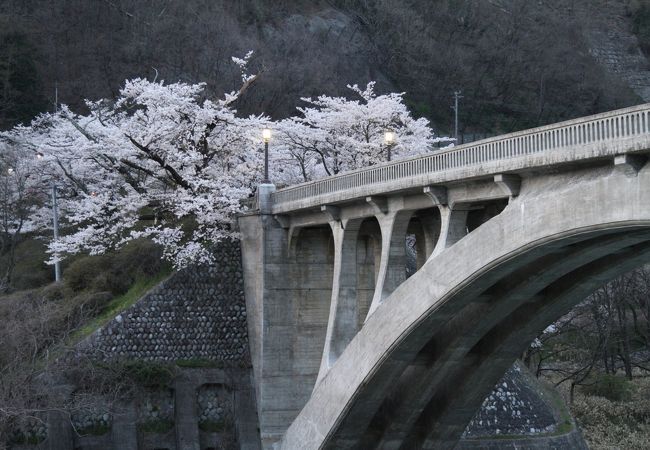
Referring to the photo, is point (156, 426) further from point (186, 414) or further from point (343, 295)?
point (343, 295)

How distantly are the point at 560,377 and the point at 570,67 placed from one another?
114 feet

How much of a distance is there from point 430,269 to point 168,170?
14350mm

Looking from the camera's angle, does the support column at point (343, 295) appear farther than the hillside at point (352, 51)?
No

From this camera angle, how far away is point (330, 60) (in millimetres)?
57531

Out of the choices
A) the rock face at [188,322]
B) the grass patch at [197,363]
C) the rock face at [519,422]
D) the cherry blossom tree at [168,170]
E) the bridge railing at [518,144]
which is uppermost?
the cherry blossom tree at [168,170]

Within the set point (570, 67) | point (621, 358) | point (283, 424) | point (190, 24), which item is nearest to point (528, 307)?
point (283, 424)

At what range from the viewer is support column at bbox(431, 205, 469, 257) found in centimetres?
1727

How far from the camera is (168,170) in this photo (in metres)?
30.0

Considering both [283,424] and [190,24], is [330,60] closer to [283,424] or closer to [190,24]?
[190,24]

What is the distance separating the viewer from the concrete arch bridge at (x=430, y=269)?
46.7 feet

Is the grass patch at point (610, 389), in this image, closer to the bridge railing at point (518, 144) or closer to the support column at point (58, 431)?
the bridge railing at point (518, 144)

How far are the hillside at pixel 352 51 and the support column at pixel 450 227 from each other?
2764 centimetres

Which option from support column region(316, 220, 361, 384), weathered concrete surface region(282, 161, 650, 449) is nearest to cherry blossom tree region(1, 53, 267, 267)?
support column region(316, 220, 361, 384)

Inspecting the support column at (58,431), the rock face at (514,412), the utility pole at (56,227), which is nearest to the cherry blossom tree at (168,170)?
the utility pole at (56,227)
